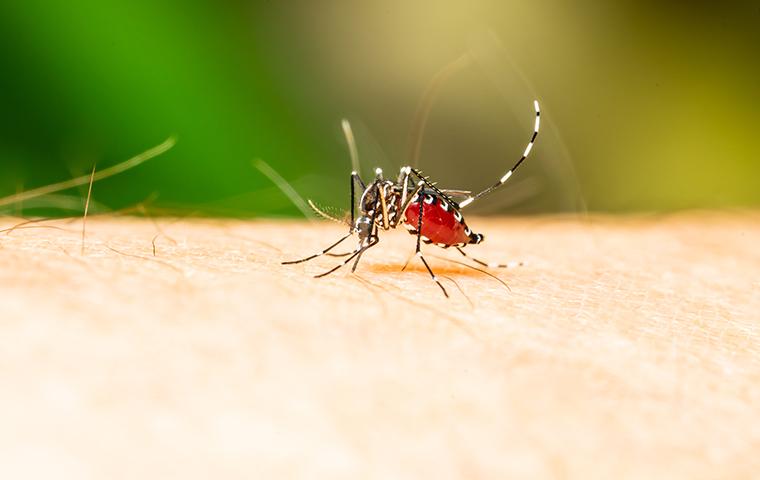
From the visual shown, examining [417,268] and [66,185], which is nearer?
[417,268]

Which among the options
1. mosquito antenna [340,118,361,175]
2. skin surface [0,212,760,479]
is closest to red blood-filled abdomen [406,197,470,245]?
mosquito antenna [340,118,361,175]

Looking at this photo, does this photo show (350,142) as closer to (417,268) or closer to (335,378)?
(417,268)

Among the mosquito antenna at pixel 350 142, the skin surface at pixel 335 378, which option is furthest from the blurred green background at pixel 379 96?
Result: the skin surface at pixel 335 378

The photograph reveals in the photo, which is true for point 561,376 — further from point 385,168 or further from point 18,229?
point 385,168

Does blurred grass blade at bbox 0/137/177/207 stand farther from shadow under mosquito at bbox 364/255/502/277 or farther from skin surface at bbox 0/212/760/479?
shadow under mosquito at bbox 364/255/502/277

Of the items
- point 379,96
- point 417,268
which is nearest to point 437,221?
point 417,268

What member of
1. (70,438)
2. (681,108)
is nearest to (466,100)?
(681,108)

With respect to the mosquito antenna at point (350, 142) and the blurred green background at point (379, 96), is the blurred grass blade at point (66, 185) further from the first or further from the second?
the mosquito antenna at point (350, 142)
